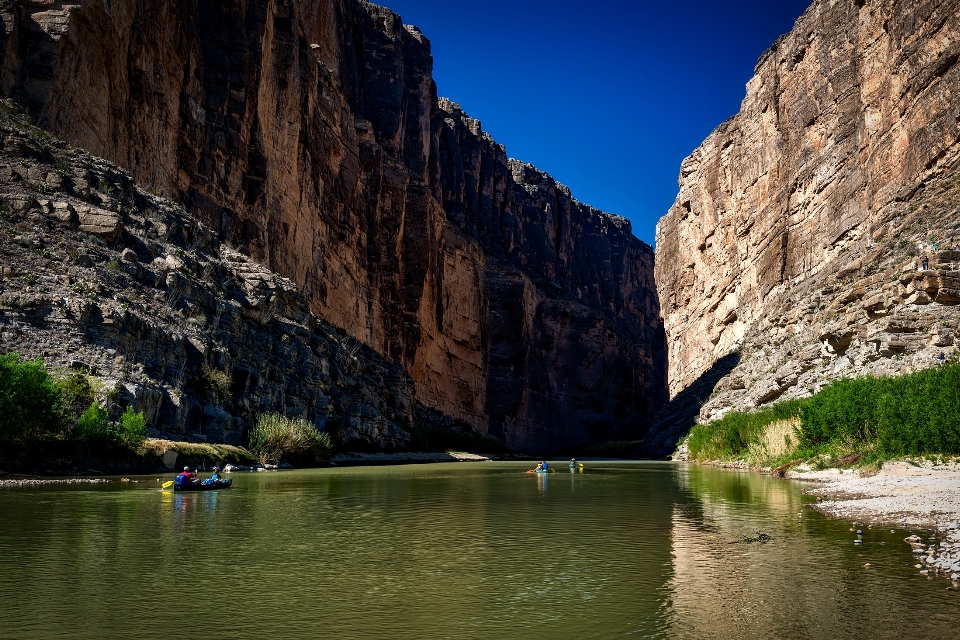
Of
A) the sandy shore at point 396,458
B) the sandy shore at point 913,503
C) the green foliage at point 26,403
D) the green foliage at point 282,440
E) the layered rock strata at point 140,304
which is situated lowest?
the sandy shore at point 396,458

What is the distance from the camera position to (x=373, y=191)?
7912 centimetres

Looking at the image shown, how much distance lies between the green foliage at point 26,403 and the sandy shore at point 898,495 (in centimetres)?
2278

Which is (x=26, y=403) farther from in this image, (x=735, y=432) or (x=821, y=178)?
(x=821, y=178)

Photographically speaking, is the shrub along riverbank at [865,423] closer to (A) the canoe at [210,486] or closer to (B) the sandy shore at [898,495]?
(B) the sandy shore at [898,495]

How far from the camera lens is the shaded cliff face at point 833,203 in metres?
35.8

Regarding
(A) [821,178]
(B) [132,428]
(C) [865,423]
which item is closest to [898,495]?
(C) [865,423]

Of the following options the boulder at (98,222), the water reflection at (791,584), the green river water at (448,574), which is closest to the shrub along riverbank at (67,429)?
A: the green river water at (448,574)

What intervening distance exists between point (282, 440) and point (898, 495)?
2751 centimetres

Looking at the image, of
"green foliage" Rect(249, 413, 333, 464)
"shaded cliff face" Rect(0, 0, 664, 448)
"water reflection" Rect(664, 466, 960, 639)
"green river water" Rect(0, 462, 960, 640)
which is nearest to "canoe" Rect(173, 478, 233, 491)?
"green river water" Rect(0, 462, 960, 640)

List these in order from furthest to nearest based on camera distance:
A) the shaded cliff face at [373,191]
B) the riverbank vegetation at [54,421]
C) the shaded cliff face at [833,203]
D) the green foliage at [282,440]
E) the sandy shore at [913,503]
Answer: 1. the shaded cliff face at [373,191]
2. the shaded cliff face at [833,203]
3. the green foliage at [282,440]
4. the riverbank vegetation at [54,421]
5. the sandy shore at [913,503]

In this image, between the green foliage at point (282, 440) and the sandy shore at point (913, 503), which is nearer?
the sandy shore at point (913, 503)

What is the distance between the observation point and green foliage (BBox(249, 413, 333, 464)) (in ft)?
115

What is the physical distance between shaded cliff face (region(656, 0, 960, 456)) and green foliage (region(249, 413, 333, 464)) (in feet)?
88.0

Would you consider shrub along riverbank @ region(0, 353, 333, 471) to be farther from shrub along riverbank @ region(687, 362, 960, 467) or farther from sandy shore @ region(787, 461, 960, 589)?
shrub along riverbank @ region(687, 362, 960, 467)
